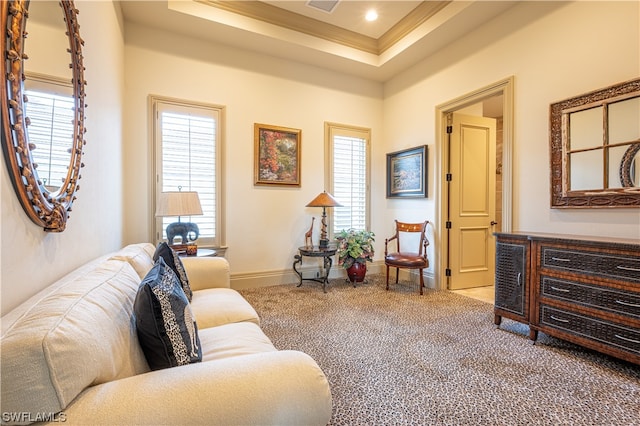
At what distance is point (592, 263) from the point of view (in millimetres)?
2107

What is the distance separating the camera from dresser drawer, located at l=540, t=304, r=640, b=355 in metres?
1.91

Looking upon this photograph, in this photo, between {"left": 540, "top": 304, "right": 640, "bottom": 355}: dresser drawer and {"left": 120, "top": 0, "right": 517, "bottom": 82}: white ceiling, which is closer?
{"left": 540, "top": 304, "right": 640, "bottom": 355}: dresser drawer

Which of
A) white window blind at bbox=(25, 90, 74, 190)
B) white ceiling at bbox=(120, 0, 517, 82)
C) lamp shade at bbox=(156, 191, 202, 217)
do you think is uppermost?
white ceiling at bbox=(120, 0, 517, 82)

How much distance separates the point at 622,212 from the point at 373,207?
3.07 m

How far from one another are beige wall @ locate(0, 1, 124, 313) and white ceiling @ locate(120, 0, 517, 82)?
709mm

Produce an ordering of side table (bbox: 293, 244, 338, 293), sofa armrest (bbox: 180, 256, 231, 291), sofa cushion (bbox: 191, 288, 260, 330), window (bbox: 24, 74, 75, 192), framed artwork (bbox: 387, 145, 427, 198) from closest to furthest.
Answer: window (bbox: 24, 74, 75, 192) < sofa cushion (bbox: 191, 288, 260, 330) < sofa armrest (bbox: 180, 256, 231, 291) < side table (bbox: 293, 244, 338, 293) < framed artwork (bbox: 387, 145, 427, 198)

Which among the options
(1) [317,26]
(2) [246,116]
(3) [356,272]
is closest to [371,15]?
(1) [317,26]

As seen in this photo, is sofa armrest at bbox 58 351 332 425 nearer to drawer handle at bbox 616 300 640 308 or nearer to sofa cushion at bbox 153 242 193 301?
sofa cushion at bbox 153 242 193 301

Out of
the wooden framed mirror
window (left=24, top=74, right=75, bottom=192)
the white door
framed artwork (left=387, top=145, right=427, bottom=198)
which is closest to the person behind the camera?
window (left=24, top=74, right=75, bottom=192)

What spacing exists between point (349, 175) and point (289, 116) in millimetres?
1336

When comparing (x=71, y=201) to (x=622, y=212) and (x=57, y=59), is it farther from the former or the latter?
(x=622, y=212)

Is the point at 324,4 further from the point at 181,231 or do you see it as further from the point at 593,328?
the point at 593,328

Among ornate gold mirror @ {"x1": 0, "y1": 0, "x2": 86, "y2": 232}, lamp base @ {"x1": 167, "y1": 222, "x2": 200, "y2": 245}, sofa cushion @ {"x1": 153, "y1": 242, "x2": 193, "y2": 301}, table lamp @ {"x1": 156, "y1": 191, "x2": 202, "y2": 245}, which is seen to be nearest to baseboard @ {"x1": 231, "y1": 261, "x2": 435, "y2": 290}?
lamp base @ {"x1": 167, "y1": 222, "x2": 200, "y2": 245}

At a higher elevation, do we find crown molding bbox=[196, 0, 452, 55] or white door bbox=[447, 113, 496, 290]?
crown molding bbox=[196, 0, 452, 55]
